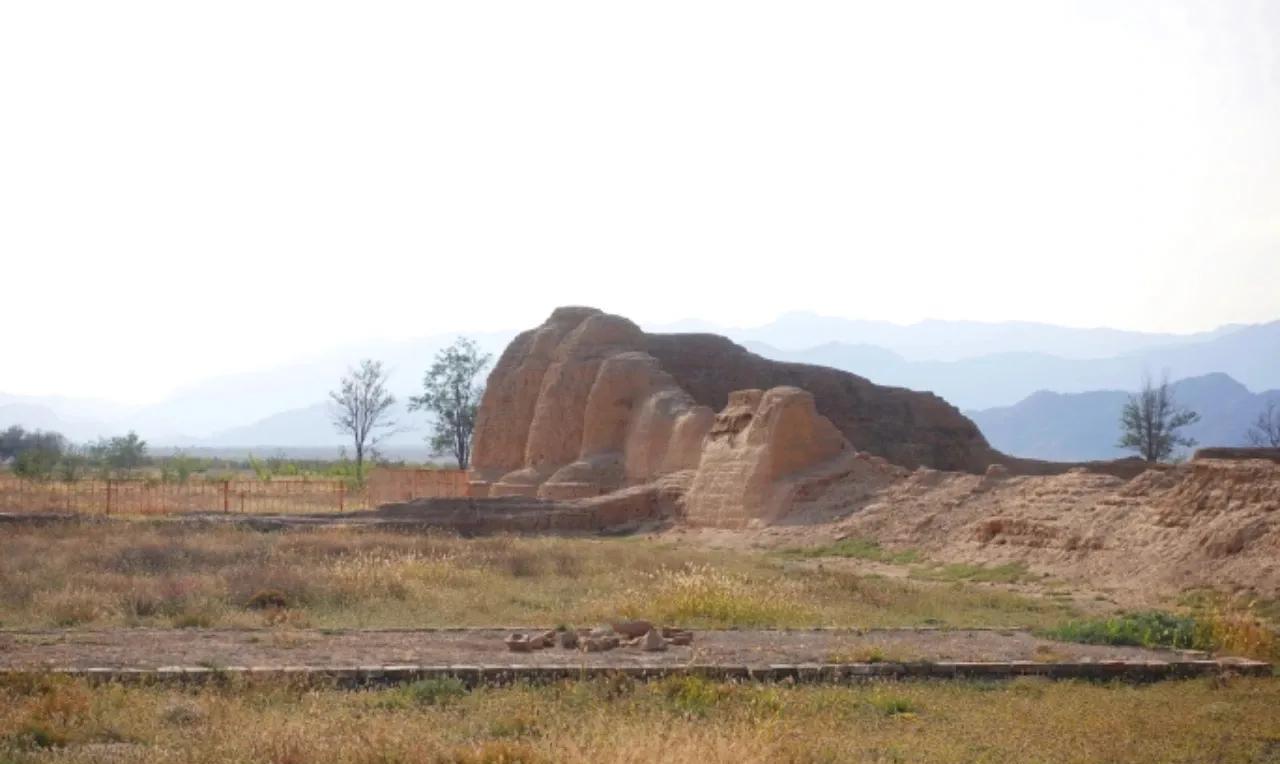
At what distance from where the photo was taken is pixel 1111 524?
2181cm

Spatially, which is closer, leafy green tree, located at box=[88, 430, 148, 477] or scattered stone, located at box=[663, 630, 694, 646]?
scattered stone, located at box=[663, 630, 694, 646]

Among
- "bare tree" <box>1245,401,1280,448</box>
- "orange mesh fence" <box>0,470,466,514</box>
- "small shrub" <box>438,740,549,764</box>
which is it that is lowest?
"small shrub" <box>438,740,549,764</box>

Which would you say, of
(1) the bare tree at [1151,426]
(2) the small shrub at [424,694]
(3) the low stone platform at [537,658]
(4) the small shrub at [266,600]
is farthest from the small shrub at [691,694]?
(1) the bare tree at [1151,426]

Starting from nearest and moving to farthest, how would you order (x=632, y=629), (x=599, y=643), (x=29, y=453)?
(x=599, y=643)
(x=632, y=629)
(x=29, y=453)

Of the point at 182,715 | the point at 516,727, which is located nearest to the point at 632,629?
the point at 516,727

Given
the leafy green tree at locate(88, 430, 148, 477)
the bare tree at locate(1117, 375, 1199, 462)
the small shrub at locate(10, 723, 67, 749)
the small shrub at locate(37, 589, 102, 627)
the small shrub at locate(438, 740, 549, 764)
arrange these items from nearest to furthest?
the small shrub at locate(438, 740, 549, 764)
the small shrub at locate(10, 723, 67, 749)
the small shrub at locate(37, 589, 102, 627)
the bare tree at locate(1117, 375, 1199, 462)
the leafy green tree at locate(88, 430, 148, 477)

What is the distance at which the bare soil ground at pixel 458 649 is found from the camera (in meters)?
11.4

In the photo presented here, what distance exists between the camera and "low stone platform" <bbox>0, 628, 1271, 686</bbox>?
35.0 feet

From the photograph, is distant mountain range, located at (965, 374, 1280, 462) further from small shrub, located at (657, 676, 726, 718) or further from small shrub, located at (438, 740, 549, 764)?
small shrub, located at (438, 740, 549, 764)

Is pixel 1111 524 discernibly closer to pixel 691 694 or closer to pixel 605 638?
pixel 605 638

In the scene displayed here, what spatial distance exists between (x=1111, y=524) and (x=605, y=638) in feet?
40.6

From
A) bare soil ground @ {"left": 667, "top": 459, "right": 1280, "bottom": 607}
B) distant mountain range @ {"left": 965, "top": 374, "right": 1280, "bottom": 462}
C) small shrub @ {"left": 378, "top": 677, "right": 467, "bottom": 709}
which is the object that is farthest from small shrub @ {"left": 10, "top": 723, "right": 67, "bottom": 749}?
distant mountain range @ {"left": 965, "top": 374, "right": 1280, "bottom": 462}

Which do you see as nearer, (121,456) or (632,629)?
(632,629)

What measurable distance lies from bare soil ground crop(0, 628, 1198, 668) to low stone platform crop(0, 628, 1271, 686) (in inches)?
0.5
